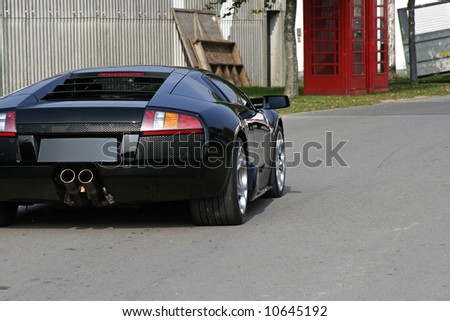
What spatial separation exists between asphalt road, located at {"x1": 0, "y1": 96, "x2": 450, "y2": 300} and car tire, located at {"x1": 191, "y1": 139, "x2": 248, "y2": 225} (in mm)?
79

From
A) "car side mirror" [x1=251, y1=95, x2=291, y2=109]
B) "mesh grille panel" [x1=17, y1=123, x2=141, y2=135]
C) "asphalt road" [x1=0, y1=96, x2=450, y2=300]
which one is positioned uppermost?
"car side mirror" [x1=251, y1=95, x2=291, y2=109]

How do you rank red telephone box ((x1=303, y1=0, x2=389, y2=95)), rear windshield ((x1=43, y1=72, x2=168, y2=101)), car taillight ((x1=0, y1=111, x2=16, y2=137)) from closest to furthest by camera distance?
car taillight ((x1=0, y1=111, x2=16, y2=137))
rear windshield ((x1=43, y1=72, x2=168, y2=101))
red telephone box ((x1=303, y1=0, x2=389, y2=95))

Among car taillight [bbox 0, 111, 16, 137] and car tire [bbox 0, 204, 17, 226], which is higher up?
car taillight [bbox 0, 111, 16, 137]

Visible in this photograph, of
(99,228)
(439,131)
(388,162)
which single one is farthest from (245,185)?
(439,131)

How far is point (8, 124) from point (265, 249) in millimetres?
2123

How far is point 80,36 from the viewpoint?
3197 cm

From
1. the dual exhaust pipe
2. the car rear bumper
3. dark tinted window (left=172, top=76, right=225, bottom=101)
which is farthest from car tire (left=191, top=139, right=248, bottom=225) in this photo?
the dual exhaust pipe

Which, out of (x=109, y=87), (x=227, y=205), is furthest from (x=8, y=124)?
(x=227, y=205)

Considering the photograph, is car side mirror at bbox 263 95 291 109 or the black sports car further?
car side mirror at bbox 263 95 291 109

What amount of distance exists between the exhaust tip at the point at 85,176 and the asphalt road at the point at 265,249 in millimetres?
453

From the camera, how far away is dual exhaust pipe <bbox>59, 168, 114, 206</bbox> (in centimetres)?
A: 777

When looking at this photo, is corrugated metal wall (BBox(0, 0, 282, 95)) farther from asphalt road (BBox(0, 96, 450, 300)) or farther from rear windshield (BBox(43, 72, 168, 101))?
rear windshield (BBox(43, 72, 168, 101))

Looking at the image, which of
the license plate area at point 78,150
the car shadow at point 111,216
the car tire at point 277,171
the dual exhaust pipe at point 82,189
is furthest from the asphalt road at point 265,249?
the license plate area at point 78,150

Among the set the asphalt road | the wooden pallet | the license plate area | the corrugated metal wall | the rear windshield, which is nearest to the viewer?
the asphalt road
